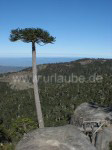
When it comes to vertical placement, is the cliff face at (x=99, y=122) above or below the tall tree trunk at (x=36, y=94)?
below

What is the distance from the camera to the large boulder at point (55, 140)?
1620 centimetres

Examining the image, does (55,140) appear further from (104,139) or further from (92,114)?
(92,114)

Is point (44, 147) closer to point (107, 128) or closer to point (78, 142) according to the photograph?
point (78, 142)

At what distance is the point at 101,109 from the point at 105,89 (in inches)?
6189

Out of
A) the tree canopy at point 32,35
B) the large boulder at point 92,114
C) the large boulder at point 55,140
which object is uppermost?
the tree canopy at point 32,35

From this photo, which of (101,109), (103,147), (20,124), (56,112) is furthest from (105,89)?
(103,147)

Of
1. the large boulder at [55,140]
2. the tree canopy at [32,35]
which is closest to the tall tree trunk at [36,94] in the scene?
the tree canopy at [32,35]

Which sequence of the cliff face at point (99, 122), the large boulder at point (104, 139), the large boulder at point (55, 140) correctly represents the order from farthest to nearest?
the cliff face at point (99, 122), the large boulder at point (104, 139), the large boulder at point (55, 140)

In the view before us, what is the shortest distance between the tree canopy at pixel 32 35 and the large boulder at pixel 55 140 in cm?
1043

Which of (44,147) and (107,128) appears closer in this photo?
(44,147)

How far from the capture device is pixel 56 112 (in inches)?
6722

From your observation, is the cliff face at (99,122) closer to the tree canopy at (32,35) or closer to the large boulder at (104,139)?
the large boulder at (104,139)

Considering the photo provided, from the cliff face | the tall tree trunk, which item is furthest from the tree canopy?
the cliff face

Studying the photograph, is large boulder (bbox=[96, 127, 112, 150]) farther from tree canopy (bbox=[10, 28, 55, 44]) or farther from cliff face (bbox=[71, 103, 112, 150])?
tree canopy (bbox=[10, 28, 55, 44])
